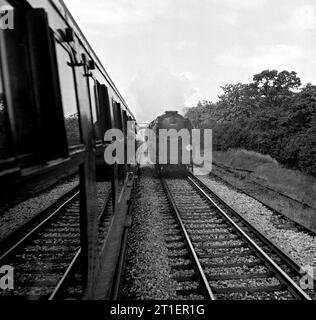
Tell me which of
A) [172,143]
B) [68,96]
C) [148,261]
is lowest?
[148,261]

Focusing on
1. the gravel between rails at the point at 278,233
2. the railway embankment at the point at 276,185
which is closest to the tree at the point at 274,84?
the railway embankment at the point at 276,185

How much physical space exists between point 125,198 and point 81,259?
14.2 ft

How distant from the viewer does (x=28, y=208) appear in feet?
8.00

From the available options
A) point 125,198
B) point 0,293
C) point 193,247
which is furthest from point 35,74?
point 125,198

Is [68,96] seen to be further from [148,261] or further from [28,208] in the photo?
[148,261]

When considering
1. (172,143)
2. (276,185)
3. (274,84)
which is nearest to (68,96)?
(276,185)

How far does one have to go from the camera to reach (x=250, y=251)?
5.88 metres

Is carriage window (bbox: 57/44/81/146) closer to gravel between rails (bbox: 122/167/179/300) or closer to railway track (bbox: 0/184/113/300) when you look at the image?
railway track (bbox: 0/184/113/300)

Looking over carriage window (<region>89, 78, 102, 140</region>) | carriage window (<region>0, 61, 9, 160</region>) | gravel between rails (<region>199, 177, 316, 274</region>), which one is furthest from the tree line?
carriage window (<region>0, 61, 9, 160</region>)

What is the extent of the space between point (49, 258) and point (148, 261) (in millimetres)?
2918

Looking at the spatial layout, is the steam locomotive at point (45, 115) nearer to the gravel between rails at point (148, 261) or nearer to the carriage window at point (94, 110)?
the carriage window at point (94, 110)

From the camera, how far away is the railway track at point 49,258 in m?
2.53
